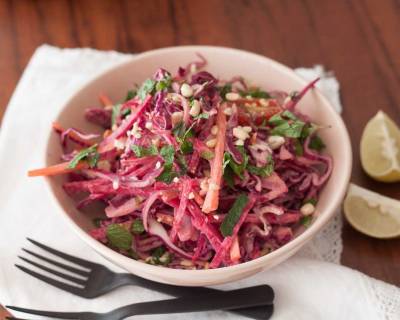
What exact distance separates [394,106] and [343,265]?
75 cm

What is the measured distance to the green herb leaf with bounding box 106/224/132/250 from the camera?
1561 mm

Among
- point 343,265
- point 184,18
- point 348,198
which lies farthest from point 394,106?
point 184,18

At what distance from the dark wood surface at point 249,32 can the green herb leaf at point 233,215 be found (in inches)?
31.0

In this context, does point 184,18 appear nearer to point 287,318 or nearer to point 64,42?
point 64,42

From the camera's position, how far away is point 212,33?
8.30ft

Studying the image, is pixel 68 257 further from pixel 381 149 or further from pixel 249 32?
pixel 249 32

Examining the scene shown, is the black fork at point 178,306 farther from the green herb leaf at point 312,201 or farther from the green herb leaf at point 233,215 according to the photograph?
the green herb leaf at point 312,201

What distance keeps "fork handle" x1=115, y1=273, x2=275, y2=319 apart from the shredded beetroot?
6 cm

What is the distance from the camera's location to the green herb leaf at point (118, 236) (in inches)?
61.4

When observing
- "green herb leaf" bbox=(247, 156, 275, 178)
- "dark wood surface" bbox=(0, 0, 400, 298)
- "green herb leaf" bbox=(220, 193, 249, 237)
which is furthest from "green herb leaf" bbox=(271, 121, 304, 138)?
"dark wood surface" bbox=(0, 0, 400, 298)

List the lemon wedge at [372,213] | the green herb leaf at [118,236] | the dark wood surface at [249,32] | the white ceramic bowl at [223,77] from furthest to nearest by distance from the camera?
the dark wood surface at [249,32] → the lemon wedge at [372,213] → the green herb leaf at [118,236] → the white ceramic bowl at [223,77]

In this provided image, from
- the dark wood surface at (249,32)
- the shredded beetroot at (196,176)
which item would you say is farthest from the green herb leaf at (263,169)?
the dark wood surface at (249,32)

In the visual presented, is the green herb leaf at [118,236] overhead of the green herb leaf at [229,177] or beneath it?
beneath

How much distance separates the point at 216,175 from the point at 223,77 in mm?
614
